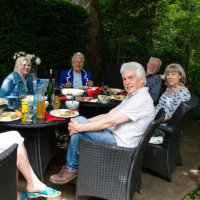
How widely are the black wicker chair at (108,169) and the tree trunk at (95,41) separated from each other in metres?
4.48

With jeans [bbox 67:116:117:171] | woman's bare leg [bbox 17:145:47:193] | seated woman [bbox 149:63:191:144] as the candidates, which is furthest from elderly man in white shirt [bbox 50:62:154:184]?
seated woman [bbox 149:63:191:144]

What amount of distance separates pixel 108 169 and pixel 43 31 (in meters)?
3.79

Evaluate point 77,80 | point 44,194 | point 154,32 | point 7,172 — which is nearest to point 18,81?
point 77,80

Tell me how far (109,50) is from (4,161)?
263 inches

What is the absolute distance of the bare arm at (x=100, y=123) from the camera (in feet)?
6.57

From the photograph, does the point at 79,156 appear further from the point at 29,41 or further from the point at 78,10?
the point at 78,10

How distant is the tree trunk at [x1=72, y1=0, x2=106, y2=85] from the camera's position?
595cm

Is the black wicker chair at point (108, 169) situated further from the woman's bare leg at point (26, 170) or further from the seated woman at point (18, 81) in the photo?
the seated woman at point (18, 81)

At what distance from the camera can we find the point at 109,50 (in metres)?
7.48

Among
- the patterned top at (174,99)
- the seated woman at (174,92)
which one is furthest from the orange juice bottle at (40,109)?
the patterned top at (174,99)

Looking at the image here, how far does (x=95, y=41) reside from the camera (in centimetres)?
620

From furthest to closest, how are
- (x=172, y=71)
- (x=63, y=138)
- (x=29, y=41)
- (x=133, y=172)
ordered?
1. (x=29, y=41)
2. (x=63, y=138)
3. (x=172, y=71)
4. (x=133, y=172)

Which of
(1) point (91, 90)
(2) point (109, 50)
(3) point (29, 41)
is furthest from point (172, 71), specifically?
(2) point (109, 50)

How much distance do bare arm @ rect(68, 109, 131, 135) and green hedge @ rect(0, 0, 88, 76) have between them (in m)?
2.66
